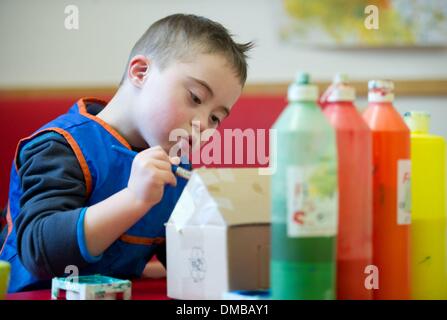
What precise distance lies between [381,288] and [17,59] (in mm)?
1547

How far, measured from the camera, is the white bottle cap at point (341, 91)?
76cm

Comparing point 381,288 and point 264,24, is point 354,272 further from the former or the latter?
point 264,24

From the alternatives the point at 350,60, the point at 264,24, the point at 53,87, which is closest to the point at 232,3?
the point at 264,24

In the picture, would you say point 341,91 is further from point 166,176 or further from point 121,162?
point 121,162

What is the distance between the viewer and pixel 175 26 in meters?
1.37

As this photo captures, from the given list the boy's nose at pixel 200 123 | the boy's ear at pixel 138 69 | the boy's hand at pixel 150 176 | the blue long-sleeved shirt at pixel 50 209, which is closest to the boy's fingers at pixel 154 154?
the boy's hand at pixel 150 176

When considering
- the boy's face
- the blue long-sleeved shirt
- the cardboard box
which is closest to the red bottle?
the cardboard box

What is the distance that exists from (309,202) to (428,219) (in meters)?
0.25

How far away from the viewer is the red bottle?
0.73 meters

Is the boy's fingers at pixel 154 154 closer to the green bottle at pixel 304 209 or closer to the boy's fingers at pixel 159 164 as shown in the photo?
the boy's fingers at pixel 159 164

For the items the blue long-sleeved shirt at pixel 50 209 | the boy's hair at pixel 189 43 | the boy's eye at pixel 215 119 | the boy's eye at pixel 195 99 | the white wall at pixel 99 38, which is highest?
the white wall at pixel 99 38

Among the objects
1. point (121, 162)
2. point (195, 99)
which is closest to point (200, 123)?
point (195, 99)

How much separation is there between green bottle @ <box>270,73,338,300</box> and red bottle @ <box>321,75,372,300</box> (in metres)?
0.04

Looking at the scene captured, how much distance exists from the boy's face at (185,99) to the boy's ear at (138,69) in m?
0.04
